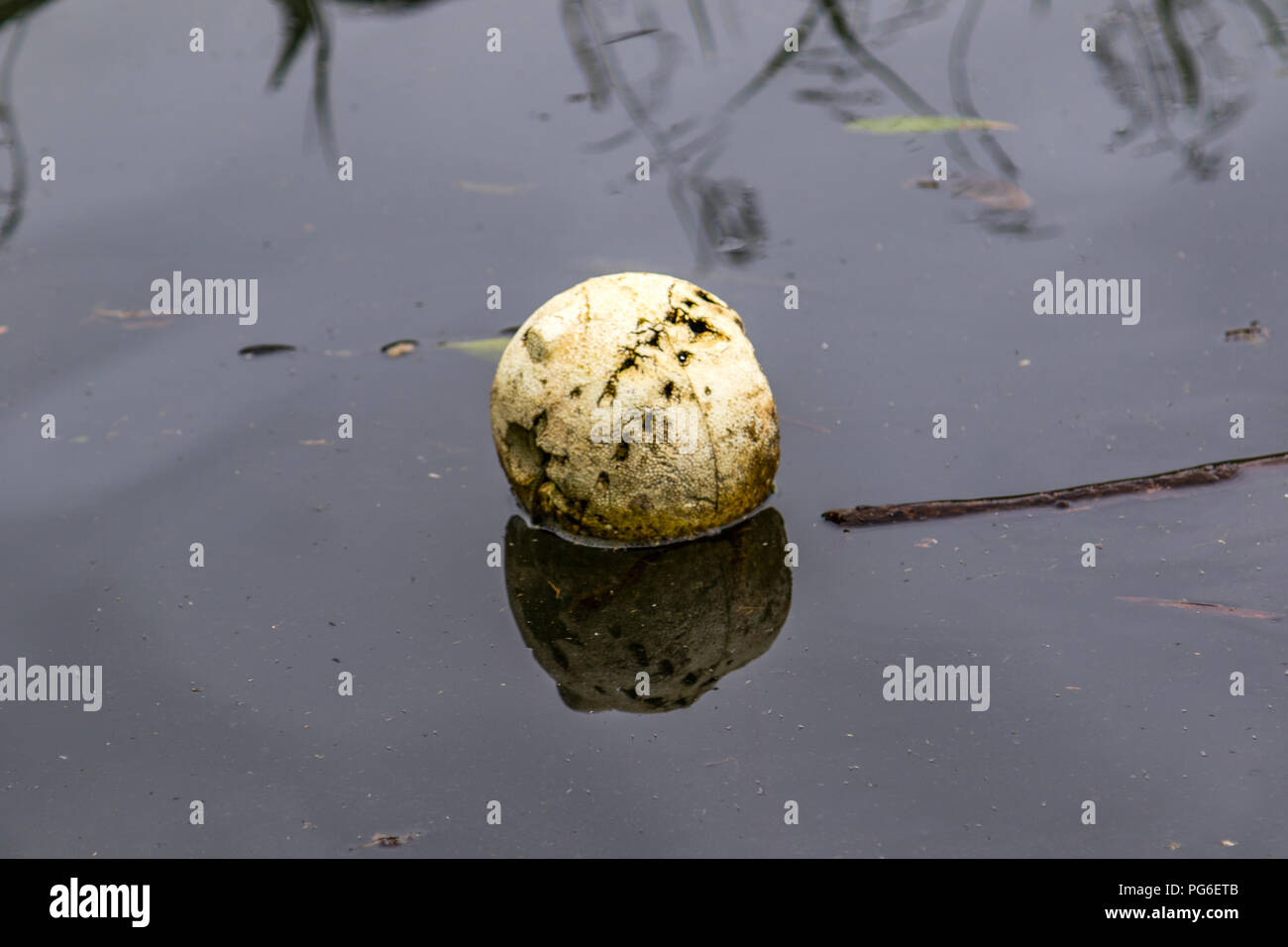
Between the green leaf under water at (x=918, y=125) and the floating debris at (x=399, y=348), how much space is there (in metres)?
2.97

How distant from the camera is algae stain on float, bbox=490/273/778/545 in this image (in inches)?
198

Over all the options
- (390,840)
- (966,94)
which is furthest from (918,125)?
(390,840)

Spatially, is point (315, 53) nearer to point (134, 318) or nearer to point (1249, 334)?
point (134, 318)

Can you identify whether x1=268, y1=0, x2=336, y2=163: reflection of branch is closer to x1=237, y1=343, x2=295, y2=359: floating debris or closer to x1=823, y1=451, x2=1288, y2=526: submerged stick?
x1=237, y1=343, x2=295, y2=359: floating debris

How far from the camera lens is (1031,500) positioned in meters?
5.44

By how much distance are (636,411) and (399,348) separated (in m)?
2.07

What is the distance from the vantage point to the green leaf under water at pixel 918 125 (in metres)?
7.71

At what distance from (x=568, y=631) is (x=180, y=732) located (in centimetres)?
141

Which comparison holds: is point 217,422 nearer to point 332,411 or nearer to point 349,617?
point 332,411

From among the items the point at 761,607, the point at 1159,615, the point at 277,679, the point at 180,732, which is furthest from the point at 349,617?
the point at 1159,615

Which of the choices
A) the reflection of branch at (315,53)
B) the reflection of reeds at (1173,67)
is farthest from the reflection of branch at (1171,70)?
the reflection of branch at (315,53)

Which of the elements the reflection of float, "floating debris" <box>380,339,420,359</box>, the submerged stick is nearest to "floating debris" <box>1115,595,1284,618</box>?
the submerged stick

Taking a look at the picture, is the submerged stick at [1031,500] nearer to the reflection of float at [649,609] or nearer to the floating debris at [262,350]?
the reflection of float at [649,609]

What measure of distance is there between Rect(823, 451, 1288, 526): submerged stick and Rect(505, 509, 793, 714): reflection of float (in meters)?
0.35
